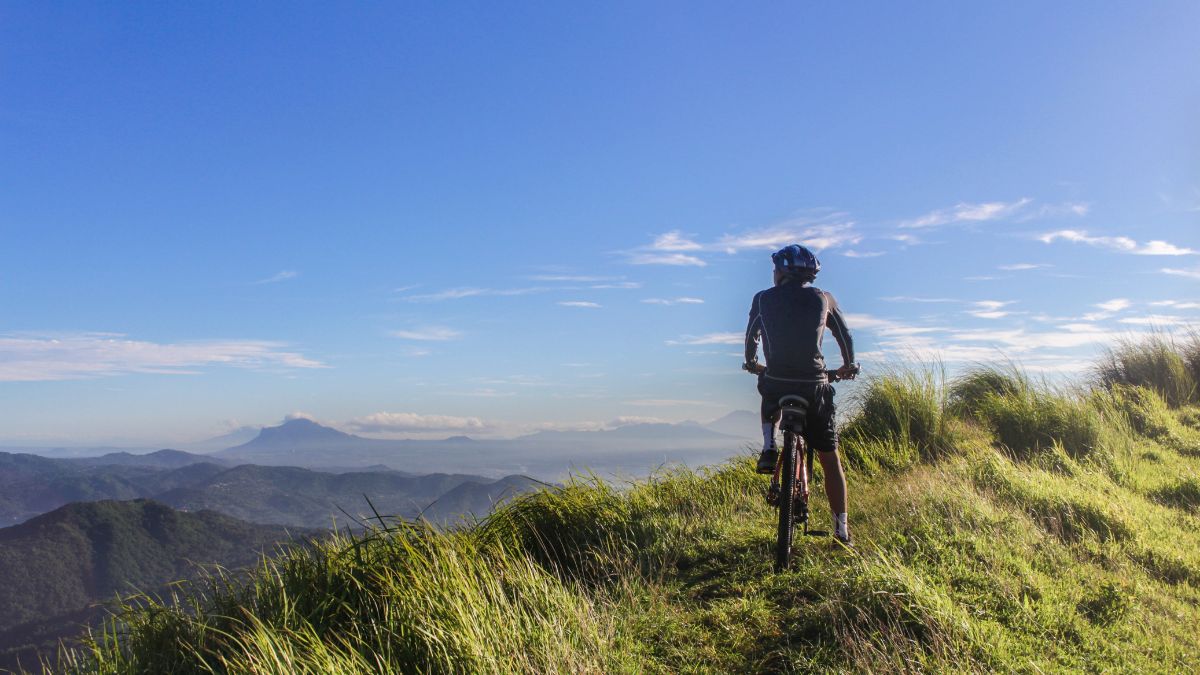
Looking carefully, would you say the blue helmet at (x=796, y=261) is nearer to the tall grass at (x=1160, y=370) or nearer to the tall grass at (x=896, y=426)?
the tall grass at (x=896, y=426)

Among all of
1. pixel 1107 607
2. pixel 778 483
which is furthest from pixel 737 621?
pixel 1107 607

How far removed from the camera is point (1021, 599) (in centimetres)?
469

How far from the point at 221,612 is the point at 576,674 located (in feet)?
9.14

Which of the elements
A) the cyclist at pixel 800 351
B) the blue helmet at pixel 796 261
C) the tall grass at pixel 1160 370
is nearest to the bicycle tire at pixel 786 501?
the cyclist at pixel 800 351

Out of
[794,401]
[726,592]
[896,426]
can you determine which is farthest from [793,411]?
[896,426]

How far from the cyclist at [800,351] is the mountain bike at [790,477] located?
0.08 m

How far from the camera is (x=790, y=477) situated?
5.57 metres

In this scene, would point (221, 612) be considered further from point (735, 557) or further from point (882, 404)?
point (882, 404)

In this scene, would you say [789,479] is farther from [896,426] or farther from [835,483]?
[896,426]

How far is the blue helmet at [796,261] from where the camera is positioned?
5.75m

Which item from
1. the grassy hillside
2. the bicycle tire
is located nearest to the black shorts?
the bicycle tire

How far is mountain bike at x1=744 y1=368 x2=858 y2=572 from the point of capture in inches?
218

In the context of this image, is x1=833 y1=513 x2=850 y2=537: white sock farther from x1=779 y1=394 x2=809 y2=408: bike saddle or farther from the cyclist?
x1=779 y1=394 x2=809 y2=408: bike saddle

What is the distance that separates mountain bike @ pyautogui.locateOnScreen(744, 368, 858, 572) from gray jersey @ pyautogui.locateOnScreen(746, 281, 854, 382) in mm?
233
